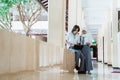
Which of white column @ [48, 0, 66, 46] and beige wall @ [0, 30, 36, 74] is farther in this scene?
white column @ [48, 0, 66, 46]

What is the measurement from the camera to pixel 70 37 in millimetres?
8086

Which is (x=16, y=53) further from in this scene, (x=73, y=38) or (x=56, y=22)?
(x=73, y=38)

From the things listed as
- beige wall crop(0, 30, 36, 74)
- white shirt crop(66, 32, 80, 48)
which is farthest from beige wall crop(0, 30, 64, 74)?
white shirt crop(66, 32, 80, 48)

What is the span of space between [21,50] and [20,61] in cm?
9

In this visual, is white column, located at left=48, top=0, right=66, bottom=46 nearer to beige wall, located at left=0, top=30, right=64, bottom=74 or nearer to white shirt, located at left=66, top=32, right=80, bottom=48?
white shirt, located at left=66, top=32, right=80, bottom=48

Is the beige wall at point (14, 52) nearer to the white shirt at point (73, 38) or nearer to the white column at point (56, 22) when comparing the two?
the white column at point (56, 22)

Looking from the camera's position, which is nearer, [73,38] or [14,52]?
[14,52]

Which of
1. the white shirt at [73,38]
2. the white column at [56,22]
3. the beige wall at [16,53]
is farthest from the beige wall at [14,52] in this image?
the white shirt at [73,38]

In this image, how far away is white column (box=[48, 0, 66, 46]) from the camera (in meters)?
6.56

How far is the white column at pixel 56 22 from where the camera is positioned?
6.56 m

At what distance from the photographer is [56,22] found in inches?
268

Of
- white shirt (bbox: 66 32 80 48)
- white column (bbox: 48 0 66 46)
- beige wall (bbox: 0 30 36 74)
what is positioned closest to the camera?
beige wall (bbox: 0 30 36 74)

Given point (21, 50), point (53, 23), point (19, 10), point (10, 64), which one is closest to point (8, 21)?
point (21, 50)

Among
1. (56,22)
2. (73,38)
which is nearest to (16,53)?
(56,22)
